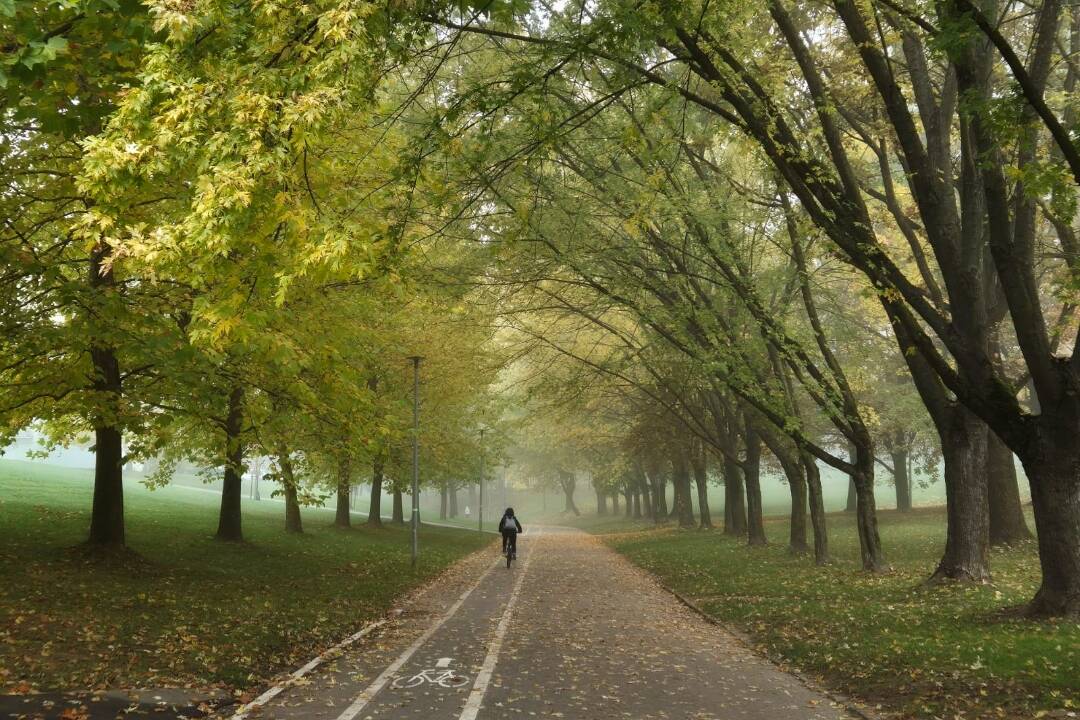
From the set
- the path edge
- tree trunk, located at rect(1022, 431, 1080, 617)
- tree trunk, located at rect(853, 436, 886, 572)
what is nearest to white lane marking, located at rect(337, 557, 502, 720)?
the path edge

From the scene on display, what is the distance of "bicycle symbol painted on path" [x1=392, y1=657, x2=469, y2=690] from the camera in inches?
310

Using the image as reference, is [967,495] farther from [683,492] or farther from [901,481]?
[901,481]

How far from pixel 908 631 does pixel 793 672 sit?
2.28 meters

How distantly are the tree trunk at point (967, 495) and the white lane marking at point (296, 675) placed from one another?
1041 centimetres

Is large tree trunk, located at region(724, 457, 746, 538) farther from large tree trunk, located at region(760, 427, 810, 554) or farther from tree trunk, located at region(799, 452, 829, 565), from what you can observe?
tree trunk, located at region(799, 452, 829, 565)

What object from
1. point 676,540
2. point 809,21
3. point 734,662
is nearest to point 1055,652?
point 734,662

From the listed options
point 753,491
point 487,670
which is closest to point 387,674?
point 487,670

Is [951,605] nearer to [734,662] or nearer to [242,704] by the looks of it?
[734,662]

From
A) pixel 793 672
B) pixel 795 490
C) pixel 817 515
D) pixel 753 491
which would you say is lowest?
pixel 793 672

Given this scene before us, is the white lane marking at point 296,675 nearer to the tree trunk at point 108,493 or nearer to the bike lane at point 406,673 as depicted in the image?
the bike lane at point 406,673

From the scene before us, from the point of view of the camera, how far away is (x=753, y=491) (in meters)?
26.5

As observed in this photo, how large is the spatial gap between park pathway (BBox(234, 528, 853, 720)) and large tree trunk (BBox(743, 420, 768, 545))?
11.3 m

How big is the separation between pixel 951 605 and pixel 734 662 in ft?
14.8

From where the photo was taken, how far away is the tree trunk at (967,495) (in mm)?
13742
